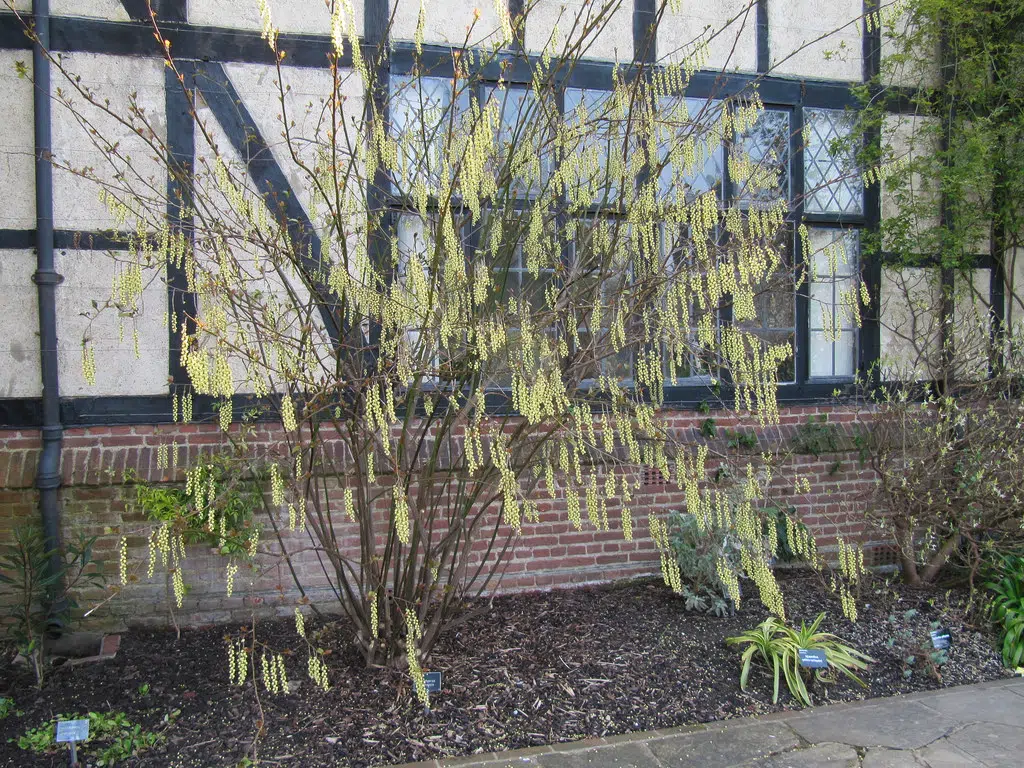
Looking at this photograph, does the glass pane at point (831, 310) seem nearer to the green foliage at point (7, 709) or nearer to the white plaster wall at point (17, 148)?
the white plaster wall at point (17, 148)

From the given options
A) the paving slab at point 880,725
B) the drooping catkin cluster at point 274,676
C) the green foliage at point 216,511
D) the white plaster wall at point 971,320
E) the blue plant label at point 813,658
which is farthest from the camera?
the white plaster wall at point 971,320

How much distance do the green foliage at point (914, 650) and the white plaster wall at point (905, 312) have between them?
1.95 meters

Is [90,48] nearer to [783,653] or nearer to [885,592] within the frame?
[783,653]

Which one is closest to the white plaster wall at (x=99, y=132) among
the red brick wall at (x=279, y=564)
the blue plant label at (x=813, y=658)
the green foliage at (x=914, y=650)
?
the red brick wall at (x=279, y=564)

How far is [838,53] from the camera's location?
533 cm

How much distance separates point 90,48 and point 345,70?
1.46 meters

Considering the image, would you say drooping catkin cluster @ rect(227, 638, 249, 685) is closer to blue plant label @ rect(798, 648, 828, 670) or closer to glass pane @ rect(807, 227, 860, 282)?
blue plant label @ rect(798, 648, 828, 670)

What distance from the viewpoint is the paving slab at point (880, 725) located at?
3250 millimetres

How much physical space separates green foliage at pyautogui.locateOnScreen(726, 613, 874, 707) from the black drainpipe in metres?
3.85

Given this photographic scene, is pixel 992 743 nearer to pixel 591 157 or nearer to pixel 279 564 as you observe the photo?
pixel 591 157

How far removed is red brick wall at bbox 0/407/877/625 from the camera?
4152mm

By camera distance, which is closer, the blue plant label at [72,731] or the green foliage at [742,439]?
the blue plant label at [72,731]

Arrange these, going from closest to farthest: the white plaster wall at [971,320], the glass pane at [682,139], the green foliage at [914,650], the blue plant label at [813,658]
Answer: the glass pane at [682,139], the blue plant label at [813,658], the green foliage at [914,650], the white plaster wall at [971,320]

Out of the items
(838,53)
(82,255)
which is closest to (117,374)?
(82,255)
